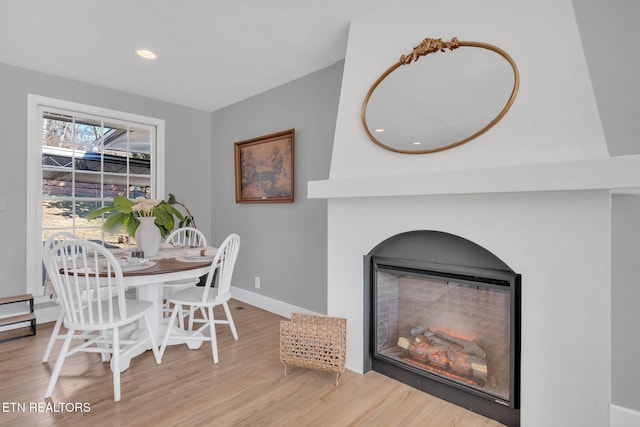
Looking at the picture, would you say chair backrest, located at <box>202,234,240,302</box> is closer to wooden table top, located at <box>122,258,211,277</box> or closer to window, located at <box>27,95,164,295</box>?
wooden table top, located at <box>122,258,211,277</box>

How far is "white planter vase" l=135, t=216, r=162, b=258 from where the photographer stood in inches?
104

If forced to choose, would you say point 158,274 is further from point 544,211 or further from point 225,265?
point 544,211

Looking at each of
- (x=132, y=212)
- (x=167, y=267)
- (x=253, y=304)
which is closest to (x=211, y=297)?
(x=167, y=267)

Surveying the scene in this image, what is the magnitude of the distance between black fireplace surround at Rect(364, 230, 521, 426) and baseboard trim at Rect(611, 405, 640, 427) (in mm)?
459

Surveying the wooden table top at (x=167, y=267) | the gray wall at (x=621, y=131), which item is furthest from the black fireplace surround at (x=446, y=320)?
the wooden table top at (x=167, y=267)

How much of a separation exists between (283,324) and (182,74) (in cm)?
257

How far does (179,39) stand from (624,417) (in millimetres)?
3624

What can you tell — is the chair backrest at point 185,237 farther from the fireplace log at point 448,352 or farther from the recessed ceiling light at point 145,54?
the fireplace log at point 448,352

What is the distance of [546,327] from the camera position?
159 cm

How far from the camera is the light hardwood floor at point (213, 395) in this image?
1.79 m

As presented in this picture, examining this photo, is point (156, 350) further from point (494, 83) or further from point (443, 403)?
point (494, 83)

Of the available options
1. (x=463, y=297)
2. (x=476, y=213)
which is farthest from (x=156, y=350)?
(x=476, y=213)

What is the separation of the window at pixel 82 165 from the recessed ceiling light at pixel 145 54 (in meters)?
1.14

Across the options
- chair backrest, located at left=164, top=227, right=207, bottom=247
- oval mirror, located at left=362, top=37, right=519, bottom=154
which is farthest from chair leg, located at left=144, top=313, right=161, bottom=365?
oval mirror, located at left=362, top=37, right=519, bottom=154
